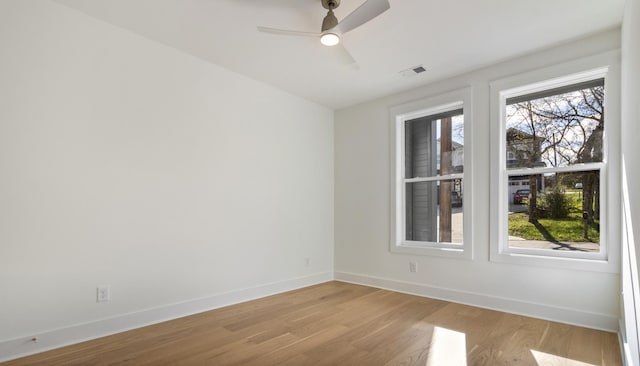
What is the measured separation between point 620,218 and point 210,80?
3972mm

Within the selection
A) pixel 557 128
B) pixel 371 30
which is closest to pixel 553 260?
pixel 557 128

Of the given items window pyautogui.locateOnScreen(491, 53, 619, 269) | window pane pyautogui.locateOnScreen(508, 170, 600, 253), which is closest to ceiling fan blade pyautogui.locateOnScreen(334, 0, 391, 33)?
window pyautogui.locateOnScreen(491, 53, 619, 269)

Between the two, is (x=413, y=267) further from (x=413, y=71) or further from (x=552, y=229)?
(x=413, y=71)

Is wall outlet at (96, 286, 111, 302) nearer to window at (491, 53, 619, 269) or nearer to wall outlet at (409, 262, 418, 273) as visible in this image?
wall outlet at (409, 262, 418, 273)

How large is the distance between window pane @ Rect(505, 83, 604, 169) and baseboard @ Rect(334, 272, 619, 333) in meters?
1.36

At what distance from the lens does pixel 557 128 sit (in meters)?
3.19

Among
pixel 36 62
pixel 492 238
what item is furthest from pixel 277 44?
pixel 492 238

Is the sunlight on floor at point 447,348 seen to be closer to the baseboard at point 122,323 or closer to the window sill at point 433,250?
the window sill at point 433,250

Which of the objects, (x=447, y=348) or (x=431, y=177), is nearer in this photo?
(x=447, y=348)

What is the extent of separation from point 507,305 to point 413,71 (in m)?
2.63

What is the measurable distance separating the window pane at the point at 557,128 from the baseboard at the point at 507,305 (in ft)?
4.46

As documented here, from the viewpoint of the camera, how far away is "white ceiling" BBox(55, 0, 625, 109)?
98.1 inches

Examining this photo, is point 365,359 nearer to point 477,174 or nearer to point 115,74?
point 477,174

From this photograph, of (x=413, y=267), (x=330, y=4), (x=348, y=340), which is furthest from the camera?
(x=413, y=267)
